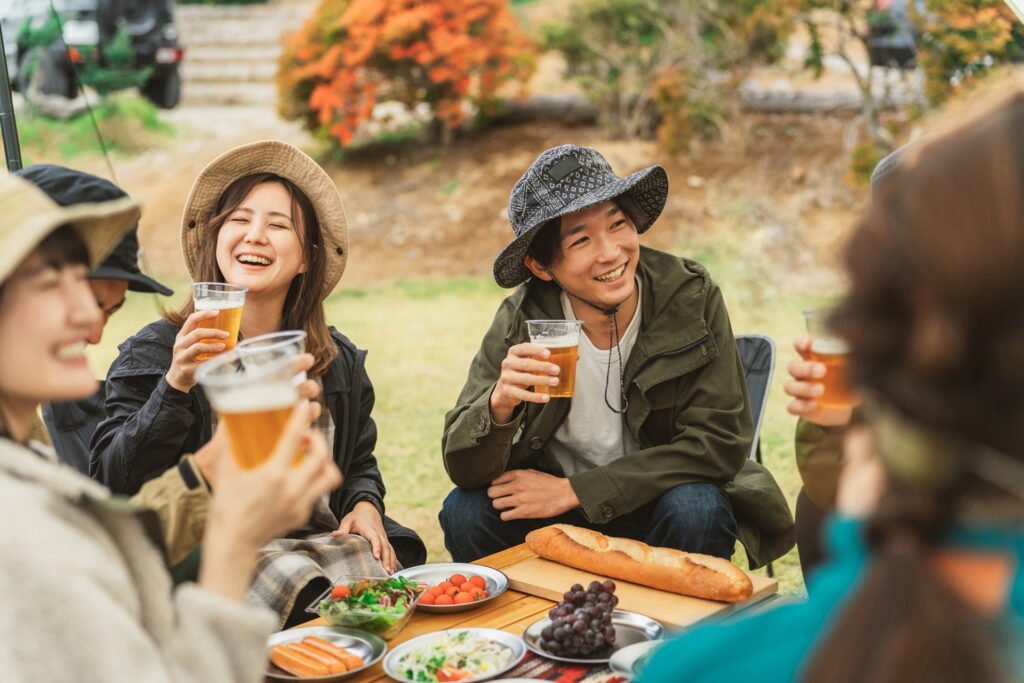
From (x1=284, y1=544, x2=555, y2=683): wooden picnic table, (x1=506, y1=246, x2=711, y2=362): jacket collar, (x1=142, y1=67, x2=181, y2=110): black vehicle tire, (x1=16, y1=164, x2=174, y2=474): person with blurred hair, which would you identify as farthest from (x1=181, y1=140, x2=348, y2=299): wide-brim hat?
(x1=142, y1=67, x2=181, y2=110): black vehicle tire

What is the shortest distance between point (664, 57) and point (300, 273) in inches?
374

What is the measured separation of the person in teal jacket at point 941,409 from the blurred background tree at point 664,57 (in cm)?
1058

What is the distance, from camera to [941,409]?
1212 mm

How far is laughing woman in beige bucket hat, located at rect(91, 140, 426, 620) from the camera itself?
328cm

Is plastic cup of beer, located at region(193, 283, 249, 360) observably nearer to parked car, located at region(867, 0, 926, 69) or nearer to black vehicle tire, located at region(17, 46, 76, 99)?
parked car, located at region(867, 0, 926, 69)

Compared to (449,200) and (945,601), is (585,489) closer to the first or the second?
(945,601)

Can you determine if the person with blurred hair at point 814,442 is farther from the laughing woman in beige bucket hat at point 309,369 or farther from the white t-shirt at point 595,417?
the laughing woman in beige bucket hat at point 309,369

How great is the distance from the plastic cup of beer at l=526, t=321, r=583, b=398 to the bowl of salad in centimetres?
75

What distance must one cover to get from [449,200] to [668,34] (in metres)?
3.12

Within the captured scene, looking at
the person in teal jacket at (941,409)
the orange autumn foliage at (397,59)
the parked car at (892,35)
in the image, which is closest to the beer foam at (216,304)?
the person in teal jacket at (941,409)

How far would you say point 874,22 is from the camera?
35.2 ft

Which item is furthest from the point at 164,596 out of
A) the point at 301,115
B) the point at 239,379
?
the point at 301,115

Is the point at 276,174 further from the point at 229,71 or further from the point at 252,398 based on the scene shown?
the point at 229,71

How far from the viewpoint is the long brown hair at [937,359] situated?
46.1 inches
